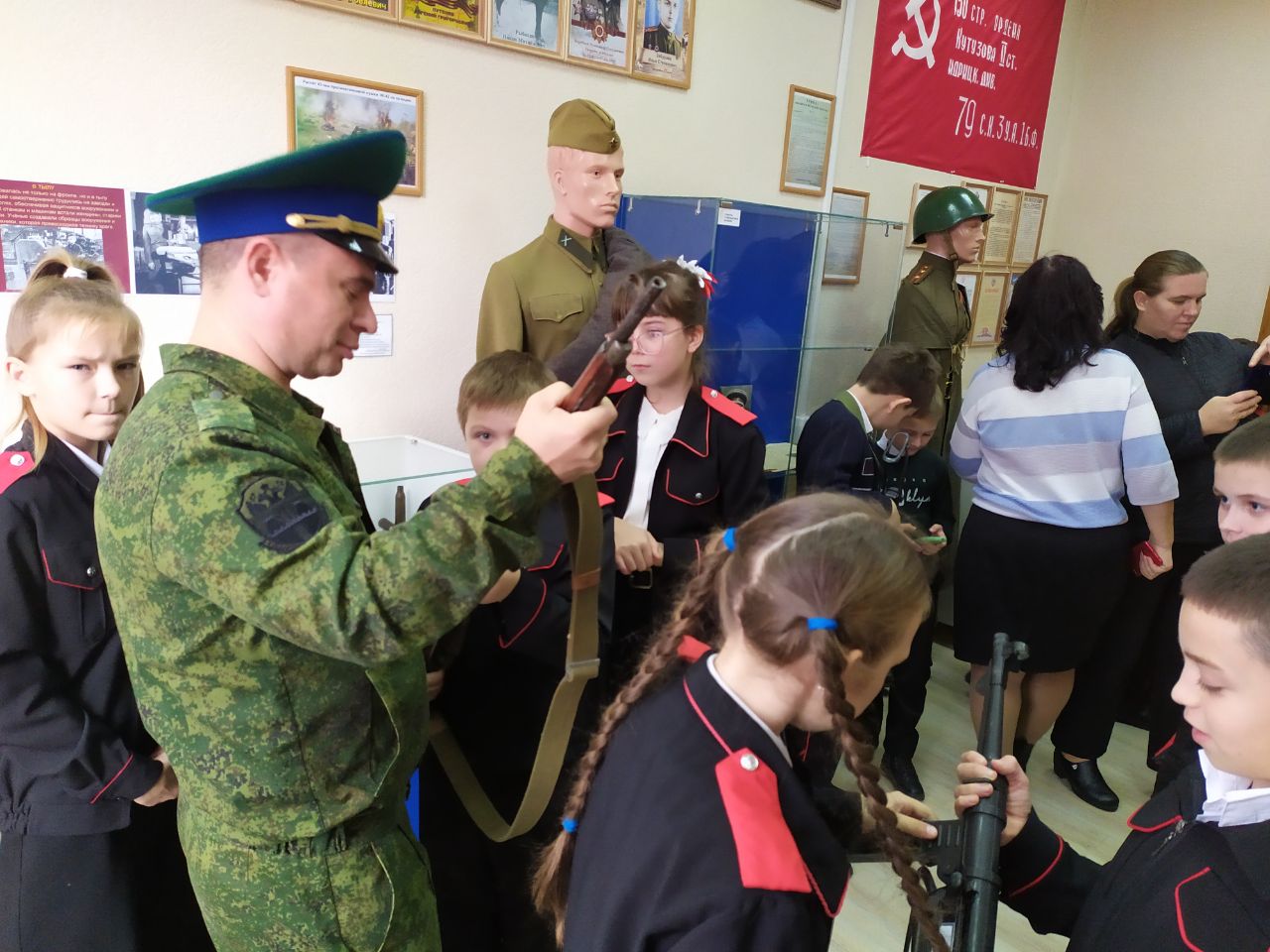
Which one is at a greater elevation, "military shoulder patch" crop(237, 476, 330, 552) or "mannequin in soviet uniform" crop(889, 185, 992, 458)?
A: "mannequin in soviet uniform" crop(889, 185, 992, 458)

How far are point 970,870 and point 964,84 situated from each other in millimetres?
3978

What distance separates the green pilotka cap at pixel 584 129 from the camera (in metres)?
2.25

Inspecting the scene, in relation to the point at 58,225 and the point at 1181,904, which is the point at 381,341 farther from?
the point at 1181,904

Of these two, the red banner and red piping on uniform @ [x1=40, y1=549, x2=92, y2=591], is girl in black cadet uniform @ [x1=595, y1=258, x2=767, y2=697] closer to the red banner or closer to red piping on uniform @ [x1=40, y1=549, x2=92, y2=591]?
red piping on uniform @ [x1=40, y1=549, x2=92, y2=591]

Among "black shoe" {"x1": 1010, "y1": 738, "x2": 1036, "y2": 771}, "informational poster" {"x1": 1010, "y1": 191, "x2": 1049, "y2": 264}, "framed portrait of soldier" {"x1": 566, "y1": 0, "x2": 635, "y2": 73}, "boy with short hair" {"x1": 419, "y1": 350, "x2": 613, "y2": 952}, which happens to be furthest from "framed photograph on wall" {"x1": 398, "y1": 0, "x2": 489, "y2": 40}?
"informational poster" {"x1": 1010, "y1": 191, "x2": 1049, "y2": 264}

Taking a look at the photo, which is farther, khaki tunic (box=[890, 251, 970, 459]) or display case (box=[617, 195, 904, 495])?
khaki tunic (box=[890, 251, 970, 459])

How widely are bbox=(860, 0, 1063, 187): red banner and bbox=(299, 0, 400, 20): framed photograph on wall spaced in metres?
2.19

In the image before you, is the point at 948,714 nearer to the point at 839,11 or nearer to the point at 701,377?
the point at 701,377

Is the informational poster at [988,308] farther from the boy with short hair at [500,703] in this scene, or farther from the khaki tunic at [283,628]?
the khaki tunic at [283,628]

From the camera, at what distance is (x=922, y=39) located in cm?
373

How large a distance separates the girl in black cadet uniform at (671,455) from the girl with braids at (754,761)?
84 cm

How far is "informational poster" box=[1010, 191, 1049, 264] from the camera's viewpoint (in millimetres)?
4641

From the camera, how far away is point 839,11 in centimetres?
338

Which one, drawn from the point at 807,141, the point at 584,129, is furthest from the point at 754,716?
the point at 807,141
